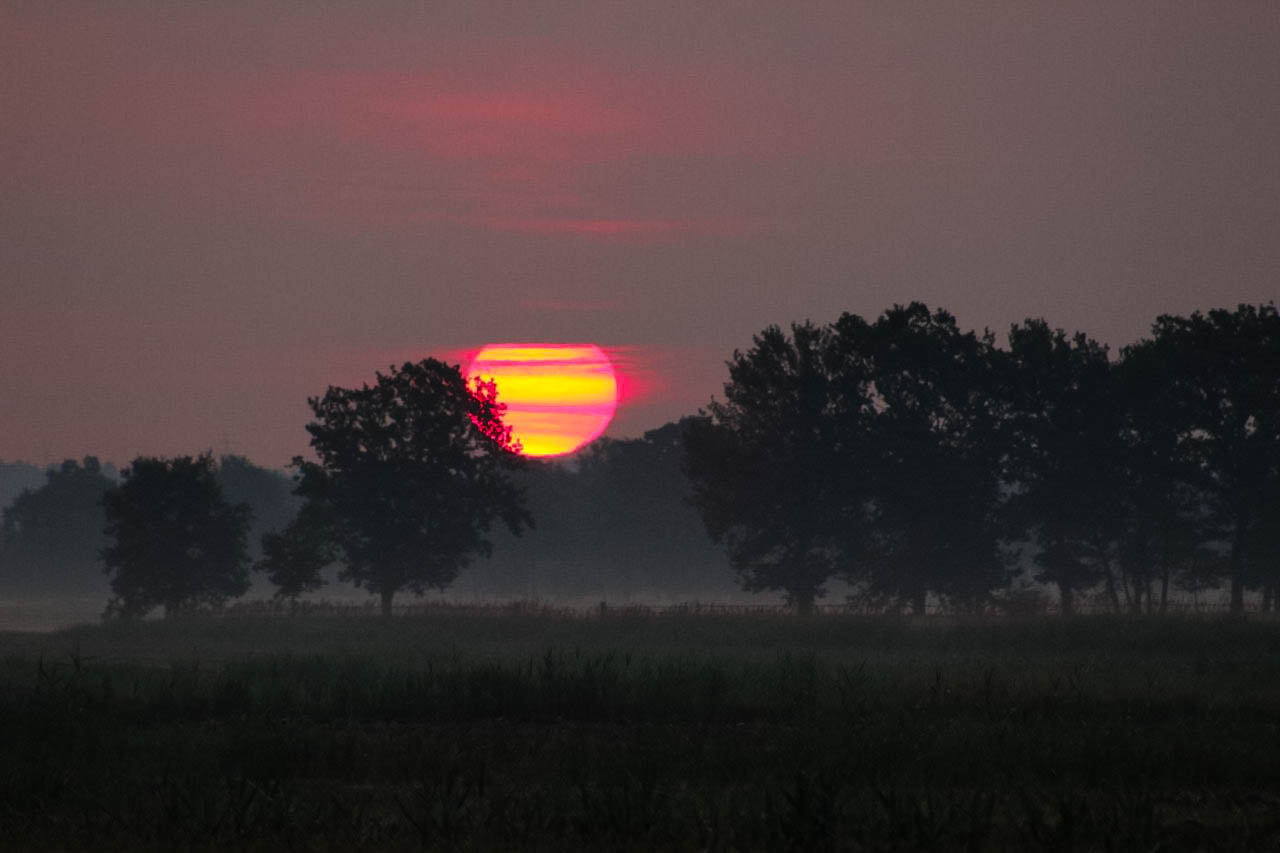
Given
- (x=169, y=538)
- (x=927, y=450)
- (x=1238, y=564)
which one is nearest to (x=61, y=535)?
(x=169, y=538)

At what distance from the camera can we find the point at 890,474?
219 feet

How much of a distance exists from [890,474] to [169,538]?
1522 inches

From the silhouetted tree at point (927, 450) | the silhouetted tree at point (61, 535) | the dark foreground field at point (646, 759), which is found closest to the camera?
the dark foreground field at point (646, 759)

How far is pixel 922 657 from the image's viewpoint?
140 ft

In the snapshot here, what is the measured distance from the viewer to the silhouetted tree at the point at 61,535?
149m

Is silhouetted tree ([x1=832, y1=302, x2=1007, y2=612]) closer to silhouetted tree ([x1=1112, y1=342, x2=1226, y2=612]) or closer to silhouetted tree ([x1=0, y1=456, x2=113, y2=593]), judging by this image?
silhouetted tree ([x1=1112, y1=342, x2=1226, y2=612])

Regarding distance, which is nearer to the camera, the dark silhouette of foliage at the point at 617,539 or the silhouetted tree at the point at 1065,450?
the silhouetted tree at the point at 1065,450

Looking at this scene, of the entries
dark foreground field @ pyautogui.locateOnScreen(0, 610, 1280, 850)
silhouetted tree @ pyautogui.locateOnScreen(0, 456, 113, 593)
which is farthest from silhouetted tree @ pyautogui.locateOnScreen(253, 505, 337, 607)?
silhouetted tree @ pyautogui.locateOnScreen(0, 456, 113, 593)

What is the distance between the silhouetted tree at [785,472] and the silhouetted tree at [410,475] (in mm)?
12119

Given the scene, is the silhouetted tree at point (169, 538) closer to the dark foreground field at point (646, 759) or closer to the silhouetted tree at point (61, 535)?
the dark foreground field at point (646, 759)

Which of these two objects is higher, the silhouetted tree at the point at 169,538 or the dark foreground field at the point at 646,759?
the silhouetted tree at the point at 169,538

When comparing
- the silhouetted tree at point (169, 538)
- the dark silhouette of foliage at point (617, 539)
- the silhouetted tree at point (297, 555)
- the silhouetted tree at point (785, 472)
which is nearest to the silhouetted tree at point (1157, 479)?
the silhouetted tree at point (785, 472)

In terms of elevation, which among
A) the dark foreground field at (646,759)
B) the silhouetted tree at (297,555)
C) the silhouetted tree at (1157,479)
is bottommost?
the dark foreground field at (646,759)

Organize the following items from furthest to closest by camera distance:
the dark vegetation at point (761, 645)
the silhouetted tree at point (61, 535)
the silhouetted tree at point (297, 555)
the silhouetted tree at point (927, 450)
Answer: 1. the silhouetted tree at point (61, 535)
2. the silhouetted tree at point (297, 555)
3. the silhouetted tree at point (927, 450)
4. the dark vegetation at point (761, 645)
